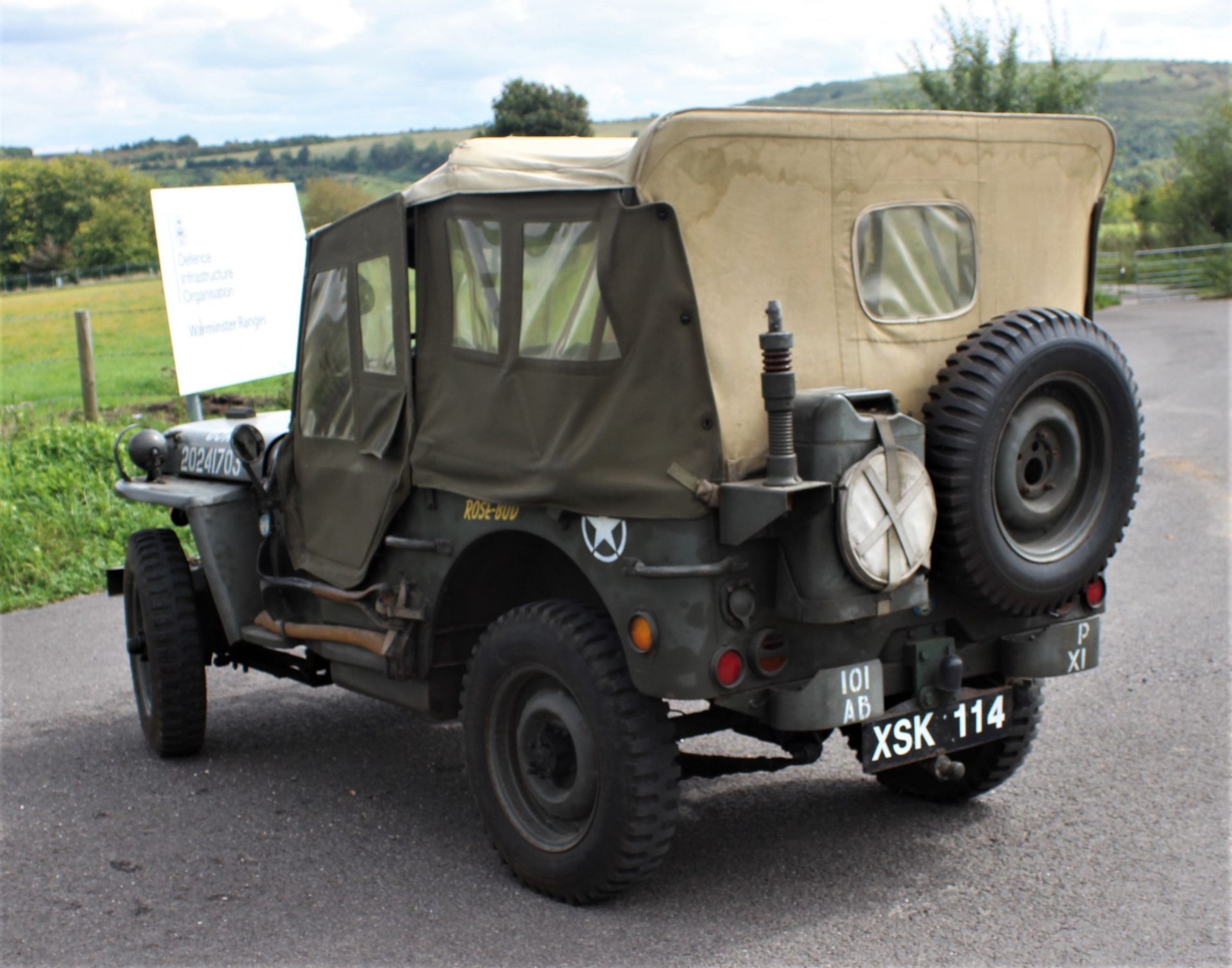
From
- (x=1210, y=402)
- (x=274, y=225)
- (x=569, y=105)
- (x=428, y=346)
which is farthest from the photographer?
(x=569, y=105)

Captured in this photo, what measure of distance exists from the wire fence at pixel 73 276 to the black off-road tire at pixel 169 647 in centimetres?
2791

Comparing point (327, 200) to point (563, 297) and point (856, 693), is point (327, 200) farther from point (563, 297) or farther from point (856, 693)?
point (856, 693)

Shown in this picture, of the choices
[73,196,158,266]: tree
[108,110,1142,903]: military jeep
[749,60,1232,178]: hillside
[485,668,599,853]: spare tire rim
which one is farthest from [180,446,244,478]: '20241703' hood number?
[749,60,1232,178]: hillside

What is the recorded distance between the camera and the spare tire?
13.3 feet

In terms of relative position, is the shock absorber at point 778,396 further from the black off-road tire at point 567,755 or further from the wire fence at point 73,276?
the wire fence at point 73,276

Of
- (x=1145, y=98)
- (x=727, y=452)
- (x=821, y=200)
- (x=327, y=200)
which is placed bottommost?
(x=727, y=452)

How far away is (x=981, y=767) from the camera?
500cm

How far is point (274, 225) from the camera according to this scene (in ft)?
33.3

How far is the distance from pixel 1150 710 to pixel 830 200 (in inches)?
124

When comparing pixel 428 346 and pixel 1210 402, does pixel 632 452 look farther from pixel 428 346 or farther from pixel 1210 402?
pixel 1210 402

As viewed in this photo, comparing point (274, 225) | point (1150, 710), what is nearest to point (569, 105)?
point (274, 225)

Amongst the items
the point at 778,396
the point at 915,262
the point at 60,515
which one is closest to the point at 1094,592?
the point at 915,262

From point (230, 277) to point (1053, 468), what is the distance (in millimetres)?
7090

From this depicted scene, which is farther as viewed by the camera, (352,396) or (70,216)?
(70,216)
